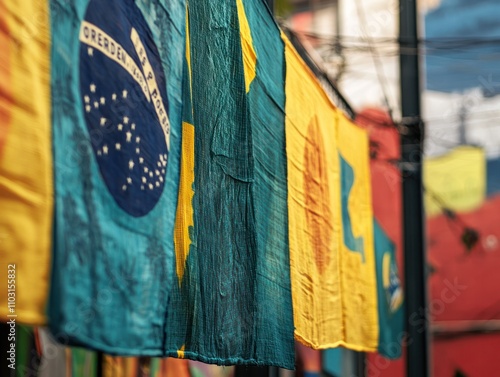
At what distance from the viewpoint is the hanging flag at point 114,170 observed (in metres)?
4.28

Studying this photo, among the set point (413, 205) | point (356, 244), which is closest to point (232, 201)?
point (356, 244)

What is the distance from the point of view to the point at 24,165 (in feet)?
13.2

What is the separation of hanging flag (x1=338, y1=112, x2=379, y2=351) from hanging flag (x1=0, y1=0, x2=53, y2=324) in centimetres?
620

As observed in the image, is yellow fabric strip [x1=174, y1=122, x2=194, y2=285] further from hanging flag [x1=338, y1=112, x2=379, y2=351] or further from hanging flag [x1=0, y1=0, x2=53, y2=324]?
hanging flag [x1=338, y1=112, x2=379, y2=351]

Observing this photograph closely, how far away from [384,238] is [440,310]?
785cm

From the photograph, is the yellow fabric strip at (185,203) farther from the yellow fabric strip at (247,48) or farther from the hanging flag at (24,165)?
the hanging flag at (24,165)

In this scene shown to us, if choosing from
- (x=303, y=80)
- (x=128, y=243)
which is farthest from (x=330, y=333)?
(x=128, y=243)

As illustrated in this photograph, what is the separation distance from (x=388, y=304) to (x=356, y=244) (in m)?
2.28

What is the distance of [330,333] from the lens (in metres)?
9.36

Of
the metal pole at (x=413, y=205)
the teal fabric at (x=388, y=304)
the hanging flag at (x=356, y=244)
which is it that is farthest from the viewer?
the metal pole at (x=413, y=205)

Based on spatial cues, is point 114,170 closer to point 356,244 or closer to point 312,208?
point 312,208

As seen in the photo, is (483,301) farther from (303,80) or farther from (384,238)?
(303,80)

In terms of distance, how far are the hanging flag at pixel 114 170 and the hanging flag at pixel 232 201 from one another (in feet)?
1.12

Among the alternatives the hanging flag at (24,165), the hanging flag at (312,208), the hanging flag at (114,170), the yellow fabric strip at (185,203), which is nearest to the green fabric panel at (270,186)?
the hanging flag at (312,208)
